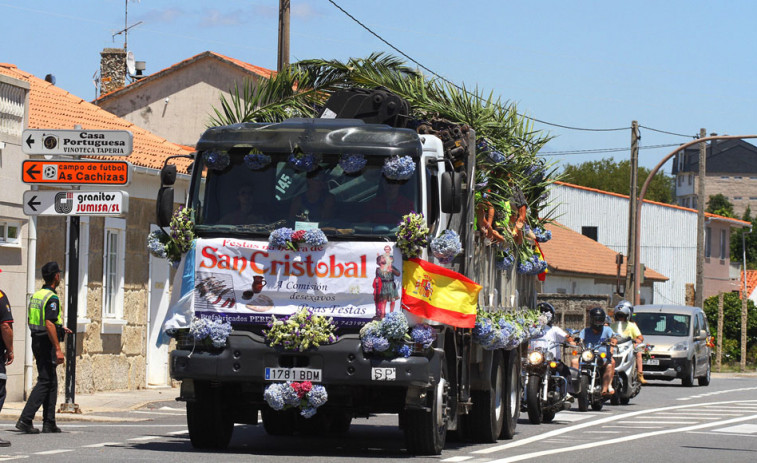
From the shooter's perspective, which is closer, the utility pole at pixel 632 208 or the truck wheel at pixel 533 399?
the truck wheel at pixel 533 399

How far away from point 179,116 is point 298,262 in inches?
988

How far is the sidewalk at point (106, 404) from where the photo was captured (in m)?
17.1

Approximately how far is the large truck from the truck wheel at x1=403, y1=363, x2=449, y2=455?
0.5 inches

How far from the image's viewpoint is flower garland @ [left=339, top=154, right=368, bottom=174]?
484 inches

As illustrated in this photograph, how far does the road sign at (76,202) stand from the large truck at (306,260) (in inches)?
172

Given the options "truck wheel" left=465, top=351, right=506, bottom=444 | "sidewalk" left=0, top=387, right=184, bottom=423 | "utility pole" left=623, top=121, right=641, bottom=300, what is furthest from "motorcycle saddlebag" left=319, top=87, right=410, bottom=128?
"utility pole" left=623, top=121, right=641, bottom=300

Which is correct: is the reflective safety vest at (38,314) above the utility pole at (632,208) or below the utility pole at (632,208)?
below

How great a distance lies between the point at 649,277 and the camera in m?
64.3

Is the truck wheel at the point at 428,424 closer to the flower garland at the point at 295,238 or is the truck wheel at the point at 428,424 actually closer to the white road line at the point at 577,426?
the white road line at the point at 577,426

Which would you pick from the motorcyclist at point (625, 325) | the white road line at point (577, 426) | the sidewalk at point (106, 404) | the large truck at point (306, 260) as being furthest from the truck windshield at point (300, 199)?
the motorcyclist at point (625, 325)

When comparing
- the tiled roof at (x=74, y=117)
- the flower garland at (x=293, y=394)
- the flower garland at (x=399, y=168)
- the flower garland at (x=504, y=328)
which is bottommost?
the flower garland at (x=293, y=394)

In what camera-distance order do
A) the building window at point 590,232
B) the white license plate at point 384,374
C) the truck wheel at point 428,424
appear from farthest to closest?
1. the building window at point 590,232
2. the truck wheel at point 428,424
3. the white license plate at point 384,374

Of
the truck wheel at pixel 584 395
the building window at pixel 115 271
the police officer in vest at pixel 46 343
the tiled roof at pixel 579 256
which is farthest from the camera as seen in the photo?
the tiled roof at pixel 579 256

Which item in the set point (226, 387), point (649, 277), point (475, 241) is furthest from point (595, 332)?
point (649, 277)
